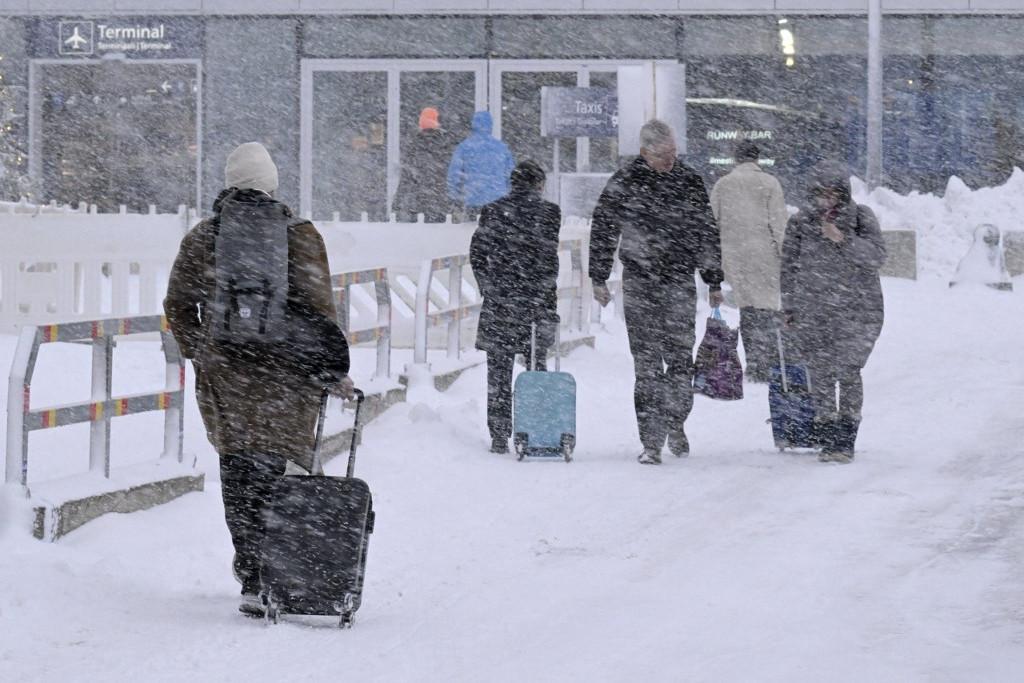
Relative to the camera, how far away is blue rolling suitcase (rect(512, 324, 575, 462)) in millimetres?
10281

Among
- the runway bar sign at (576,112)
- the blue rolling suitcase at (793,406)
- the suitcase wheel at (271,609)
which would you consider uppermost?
the runway bar sign at (576,112)

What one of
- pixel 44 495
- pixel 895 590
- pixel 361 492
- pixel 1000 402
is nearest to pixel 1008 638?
pixel 895 590

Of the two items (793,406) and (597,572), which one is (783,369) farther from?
(597,572)

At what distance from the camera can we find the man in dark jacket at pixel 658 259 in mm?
9945


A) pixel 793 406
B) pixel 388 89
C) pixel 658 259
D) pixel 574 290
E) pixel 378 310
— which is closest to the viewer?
pixel 658 259

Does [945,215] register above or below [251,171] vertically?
above

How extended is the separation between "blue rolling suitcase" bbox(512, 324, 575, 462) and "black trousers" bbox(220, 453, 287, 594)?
399 centimetres

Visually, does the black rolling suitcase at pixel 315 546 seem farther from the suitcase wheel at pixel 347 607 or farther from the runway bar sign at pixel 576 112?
the runway bar sign at pixel 576 112

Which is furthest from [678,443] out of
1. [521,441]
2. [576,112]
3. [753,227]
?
[576,112]

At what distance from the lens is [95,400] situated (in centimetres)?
766

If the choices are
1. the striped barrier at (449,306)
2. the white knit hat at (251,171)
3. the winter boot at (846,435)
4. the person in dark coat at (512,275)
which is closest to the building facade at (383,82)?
the striped barrier at (449,306)

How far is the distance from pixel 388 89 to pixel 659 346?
655 inches

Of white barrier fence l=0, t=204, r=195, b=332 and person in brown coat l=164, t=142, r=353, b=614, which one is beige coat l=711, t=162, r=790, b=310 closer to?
white barrier fence l=0, t=204, r=195, b=332

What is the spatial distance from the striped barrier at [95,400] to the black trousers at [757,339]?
626cm
